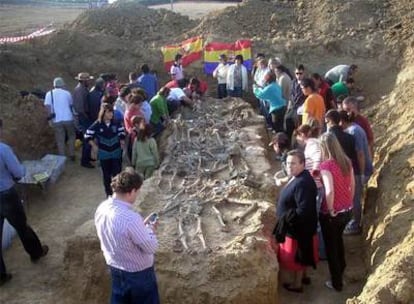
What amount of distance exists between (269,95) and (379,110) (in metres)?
2.98

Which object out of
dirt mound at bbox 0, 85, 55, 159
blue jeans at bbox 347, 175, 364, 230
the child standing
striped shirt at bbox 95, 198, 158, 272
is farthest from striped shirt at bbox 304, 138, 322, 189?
dirt mound at bbox 0, 85, 55, 159

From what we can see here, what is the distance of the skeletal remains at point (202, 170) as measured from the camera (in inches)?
298

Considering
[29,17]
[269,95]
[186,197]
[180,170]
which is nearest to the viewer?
[186,197]

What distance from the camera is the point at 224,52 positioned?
54.9 ft

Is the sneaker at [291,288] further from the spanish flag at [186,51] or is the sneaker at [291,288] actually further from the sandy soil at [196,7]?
the sandy soil at [196,7]

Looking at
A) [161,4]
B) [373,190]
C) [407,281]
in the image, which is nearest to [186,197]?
[373,190]

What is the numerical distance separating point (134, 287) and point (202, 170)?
416 cm

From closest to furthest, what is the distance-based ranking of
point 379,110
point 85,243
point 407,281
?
1. point 407,281
2. point 85,243
3. point 379,110

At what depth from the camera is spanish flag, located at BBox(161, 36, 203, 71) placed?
55.9ft

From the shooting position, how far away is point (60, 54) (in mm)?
17156

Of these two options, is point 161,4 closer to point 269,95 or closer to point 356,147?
point 269,95

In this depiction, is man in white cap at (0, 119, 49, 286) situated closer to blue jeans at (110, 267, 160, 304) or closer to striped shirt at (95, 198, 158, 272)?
striped shirt at (95, 198, 158, 272)

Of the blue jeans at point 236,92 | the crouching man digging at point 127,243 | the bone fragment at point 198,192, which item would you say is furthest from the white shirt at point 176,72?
the crouching man digging at point 127,243

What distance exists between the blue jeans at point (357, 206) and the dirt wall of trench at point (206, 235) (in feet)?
3.76
